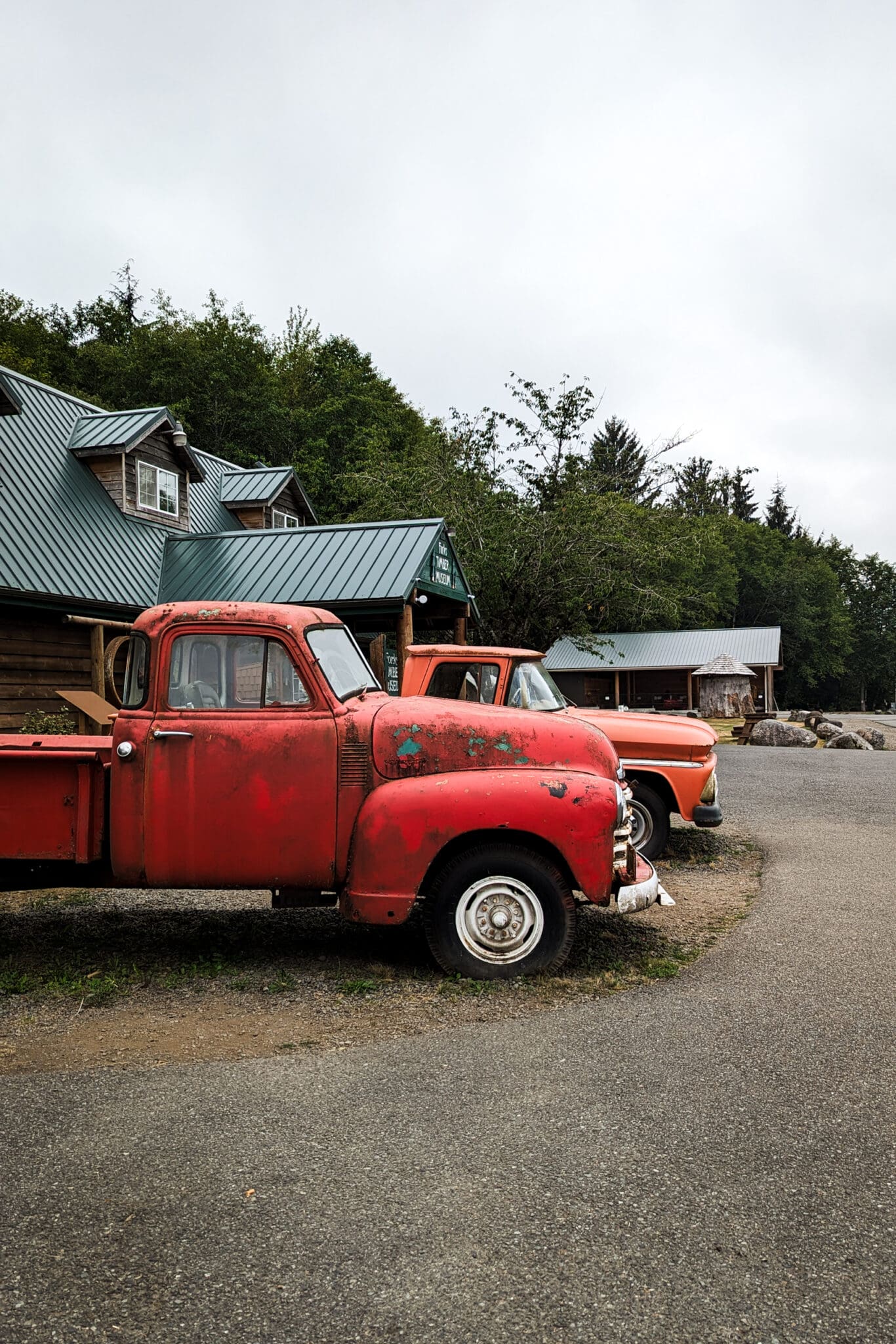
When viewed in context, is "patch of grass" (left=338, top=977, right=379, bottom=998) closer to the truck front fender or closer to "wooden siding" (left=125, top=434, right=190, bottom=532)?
the truck front fender

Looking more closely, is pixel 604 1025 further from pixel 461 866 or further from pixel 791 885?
pixel 791 885

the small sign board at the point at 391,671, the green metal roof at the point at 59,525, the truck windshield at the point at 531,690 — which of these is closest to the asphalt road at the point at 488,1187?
the truck windshield at the point at 531,690

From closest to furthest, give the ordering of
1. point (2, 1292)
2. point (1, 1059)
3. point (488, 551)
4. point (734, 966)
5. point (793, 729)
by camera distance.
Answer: point (2, 1292) → point (1, 1059) → point (734, 966) → point (488, 551) → point (793, 729)

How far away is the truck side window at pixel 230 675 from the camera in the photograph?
18.6ft

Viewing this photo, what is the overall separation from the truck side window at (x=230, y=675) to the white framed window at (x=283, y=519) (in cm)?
1829

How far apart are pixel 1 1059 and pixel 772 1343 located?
135 inches

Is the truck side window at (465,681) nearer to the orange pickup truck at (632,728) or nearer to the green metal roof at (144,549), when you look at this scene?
the orange pickup truck at (632,728)

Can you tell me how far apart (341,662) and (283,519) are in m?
18.8

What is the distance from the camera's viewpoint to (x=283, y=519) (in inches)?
951

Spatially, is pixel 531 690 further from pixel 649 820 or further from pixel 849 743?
pixel 849 743

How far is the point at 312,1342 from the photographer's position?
2.51 meters

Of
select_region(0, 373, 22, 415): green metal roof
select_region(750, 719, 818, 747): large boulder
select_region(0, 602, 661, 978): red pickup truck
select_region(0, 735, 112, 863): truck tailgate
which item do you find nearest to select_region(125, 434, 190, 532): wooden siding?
select_region(0, 373, 22, 415): green metal roof

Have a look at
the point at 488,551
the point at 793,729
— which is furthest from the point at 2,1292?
the point at 793,729

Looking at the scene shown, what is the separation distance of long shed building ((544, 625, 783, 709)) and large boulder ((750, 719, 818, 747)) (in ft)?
52.2
